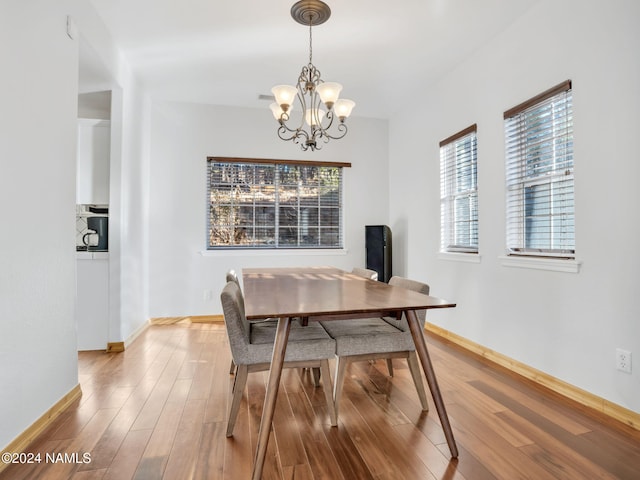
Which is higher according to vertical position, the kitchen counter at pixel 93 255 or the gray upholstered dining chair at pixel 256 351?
the kitchen counter at pixel 93 255

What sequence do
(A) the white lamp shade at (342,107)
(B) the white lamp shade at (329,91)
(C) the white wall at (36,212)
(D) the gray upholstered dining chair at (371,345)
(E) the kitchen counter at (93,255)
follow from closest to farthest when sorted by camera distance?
(C) the white wall at (36,212) < (D) the gray upholstered dining chair at (371,345) < (B) the white lamp shade at (329,91) < (A) the white lamp shade at (342,107) < (E) the kitchen counter at (93,255)

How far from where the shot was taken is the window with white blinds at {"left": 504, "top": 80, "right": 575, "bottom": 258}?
243cm

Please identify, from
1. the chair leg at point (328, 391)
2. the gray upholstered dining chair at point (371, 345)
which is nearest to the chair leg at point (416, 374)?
the gray upholstered dining chair at point (371, 345)

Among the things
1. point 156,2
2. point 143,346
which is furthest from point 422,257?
point 156,2

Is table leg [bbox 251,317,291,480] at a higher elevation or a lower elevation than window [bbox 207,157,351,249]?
lower

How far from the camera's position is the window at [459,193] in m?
3.41

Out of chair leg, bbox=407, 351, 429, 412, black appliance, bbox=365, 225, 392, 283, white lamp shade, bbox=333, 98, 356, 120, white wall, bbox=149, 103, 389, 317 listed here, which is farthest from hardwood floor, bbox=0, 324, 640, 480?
white lamp shade, bbox=333, 98, 356, 120

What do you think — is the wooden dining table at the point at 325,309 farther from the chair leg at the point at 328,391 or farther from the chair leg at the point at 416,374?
the chair leg at the point at 328,391

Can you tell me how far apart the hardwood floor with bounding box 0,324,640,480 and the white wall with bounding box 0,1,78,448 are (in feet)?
1.06

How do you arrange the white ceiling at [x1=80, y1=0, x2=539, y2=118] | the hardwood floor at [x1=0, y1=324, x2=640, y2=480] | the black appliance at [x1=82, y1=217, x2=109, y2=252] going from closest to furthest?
the hardwood floor at [x1=0, y1=324, x2=640, y2=480]
the white ceiling at [x1=80, y1=0, x2=539, y2=118]
the black appliance at [x1=82, y1=217, x2=109, y2=252]

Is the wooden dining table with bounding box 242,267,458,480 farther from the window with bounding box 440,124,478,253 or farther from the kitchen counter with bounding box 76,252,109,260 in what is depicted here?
the kitchen counter with bounding box 76,252,109,260

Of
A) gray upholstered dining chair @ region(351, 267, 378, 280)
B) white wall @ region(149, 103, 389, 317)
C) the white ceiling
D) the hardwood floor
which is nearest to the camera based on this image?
the hardwood floor

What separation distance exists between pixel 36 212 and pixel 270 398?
5.42 ft

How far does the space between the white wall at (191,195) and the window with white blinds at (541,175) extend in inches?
103
